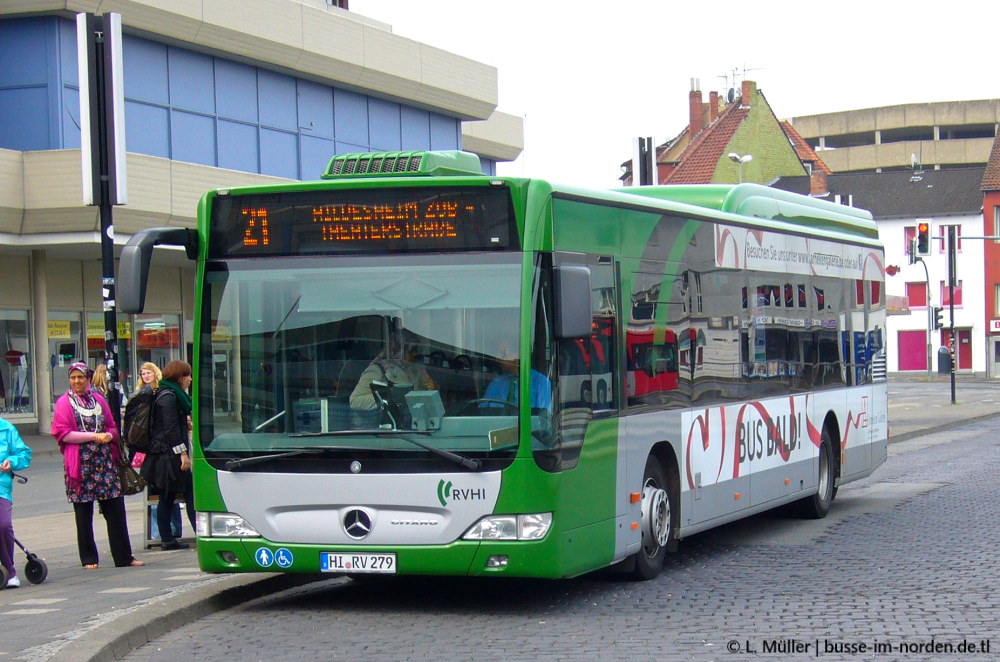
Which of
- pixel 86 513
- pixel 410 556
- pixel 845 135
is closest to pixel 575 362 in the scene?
pixel 410 556

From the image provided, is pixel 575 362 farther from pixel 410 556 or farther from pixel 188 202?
pixel 188 202

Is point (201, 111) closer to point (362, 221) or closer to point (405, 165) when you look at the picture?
point (405, 165)

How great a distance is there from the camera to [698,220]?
12.0 m

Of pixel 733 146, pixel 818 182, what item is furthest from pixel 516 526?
pixel 818 182

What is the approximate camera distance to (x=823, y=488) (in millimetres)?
15336

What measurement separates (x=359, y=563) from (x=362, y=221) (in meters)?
2.22

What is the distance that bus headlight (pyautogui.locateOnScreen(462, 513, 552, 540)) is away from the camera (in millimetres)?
8961

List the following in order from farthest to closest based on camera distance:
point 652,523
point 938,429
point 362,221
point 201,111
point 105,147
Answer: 1. point 201,111
2. point 938,429
3. point 105,147
4. point 652,523
5. point 362,221

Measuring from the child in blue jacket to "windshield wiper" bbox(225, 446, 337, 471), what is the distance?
222cm

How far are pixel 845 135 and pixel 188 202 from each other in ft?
299

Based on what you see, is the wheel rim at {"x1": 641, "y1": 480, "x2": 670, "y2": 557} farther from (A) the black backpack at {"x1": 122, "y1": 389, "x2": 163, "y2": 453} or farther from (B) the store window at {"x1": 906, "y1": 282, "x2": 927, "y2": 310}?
(B) the store window at {"x1": 906, "y1": 282, "x2": 927, "y2": 310}

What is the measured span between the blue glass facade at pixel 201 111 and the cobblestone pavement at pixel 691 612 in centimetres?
2340

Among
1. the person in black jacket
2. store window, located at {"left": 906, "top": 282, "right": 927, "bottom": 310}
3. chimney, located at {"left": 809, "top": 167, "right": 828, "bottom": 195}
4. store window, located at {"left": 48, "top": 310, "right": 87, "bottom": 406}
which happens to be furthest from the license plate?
store window, located at {"left": 906, "top": 282, "right": 927, "bottom": 310}

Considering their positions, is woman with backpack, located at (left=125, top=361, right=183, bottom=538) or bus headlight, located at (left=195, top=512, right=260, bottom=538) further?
woman with backpack, located at (left=125, top=361, right=183, bottom=538)
